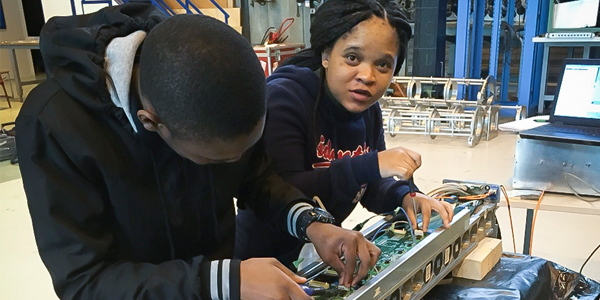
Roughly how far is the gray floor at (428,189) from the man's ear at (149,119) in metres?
1.65

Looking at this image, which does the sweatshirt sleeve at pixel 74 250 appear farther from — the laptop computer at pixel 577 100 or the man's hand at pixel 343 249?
the laptop computer at pixel 577 100

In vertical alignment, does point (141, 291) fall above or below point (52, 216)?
below

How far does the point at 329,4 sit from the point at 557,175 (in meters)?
1.09

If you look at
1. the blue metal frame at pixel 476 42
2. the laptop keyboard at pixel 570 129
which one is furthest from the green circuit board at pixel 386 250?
the blue metal frame at pixel 476 42

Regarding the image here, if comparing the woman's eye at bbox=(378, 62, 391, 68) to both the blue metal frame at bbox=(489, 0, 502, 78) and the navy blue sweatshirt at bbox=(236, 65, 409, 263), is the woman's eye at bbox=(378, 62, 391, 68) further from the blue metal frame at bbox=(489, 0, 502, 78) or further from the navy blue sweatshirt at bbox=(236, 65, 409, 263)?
the blue metal frame at bbox=(489, 0, 502, 78)

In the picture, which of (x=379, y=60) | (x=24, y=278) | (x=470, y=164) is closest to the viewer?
(x=379, y=60)

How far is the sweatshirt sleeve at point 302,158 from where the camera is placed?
42.8 inches

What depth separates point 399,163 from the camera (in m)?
1.02

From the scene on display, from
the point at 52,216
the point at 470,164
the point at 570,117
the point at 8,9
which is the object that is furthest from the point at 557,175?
the point at 8,9

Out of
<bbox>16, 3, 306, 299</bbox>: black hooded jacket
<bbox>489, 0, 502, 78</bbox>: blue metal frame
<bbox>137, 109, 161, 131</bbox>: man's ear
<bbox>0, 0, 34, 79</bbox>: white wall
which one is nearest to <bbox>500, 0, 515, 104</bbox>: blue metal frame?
<bbox>489, 0, 502, 78</bbox>: blue metal frame

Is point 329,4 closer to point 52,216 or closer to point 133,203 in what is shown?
point 133,203

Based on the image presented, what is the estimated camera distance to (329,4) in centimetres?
127

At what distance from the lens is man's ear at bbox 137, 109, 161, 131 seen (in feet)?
2.23

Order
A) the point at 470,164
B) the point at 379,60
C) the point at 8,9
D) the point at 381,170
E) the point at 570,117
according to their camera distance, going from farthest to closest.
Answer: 1. the point at 8,9
2. the point at 470,164
3. the point at 570,117
4. the point at 379,60
5. the point at 381,170
